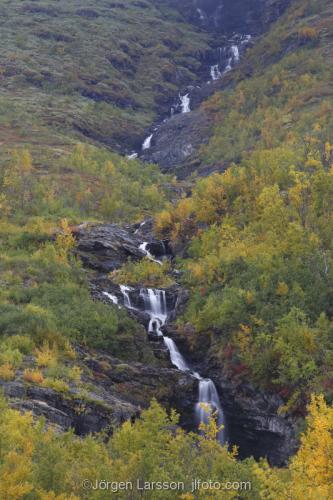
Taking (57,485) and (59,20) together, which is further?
(59,20)

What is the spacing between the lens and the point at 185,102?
166250 mm

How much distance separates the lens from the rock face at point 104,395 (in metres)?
29.8

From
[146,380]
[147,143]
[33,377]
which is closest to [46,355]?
[33,377]

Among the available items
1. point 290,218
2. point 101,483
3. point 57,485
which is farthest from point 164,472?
point 290,218

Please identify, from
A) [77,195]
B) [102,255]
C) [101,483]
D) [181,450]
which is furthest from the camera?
[77,195]

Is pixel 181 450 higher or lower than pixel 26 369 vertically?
higher

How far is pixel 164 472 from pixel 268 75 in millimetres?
117142

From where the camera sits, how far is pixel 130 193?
3442 inches

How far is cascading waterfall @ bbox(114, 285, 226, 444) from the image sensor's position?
39.3 meters

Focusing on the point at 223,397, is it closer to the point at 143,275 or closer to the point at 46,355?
the point at 46,355

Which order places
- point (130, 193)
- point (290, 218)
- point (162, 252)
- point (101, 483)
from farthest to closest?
1. point (130, 193)
2. point (162, 252)
3. point (290, 218)
4. point (101, 483)

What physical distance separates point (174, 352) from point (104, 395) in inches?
455

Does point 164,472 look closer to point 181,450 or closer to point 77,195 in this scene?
→ point 181,450

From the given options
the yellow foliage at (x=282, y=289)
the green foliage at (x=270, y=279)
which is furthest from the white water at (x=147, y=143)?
the yellow foliage at (x=282, y=289)
